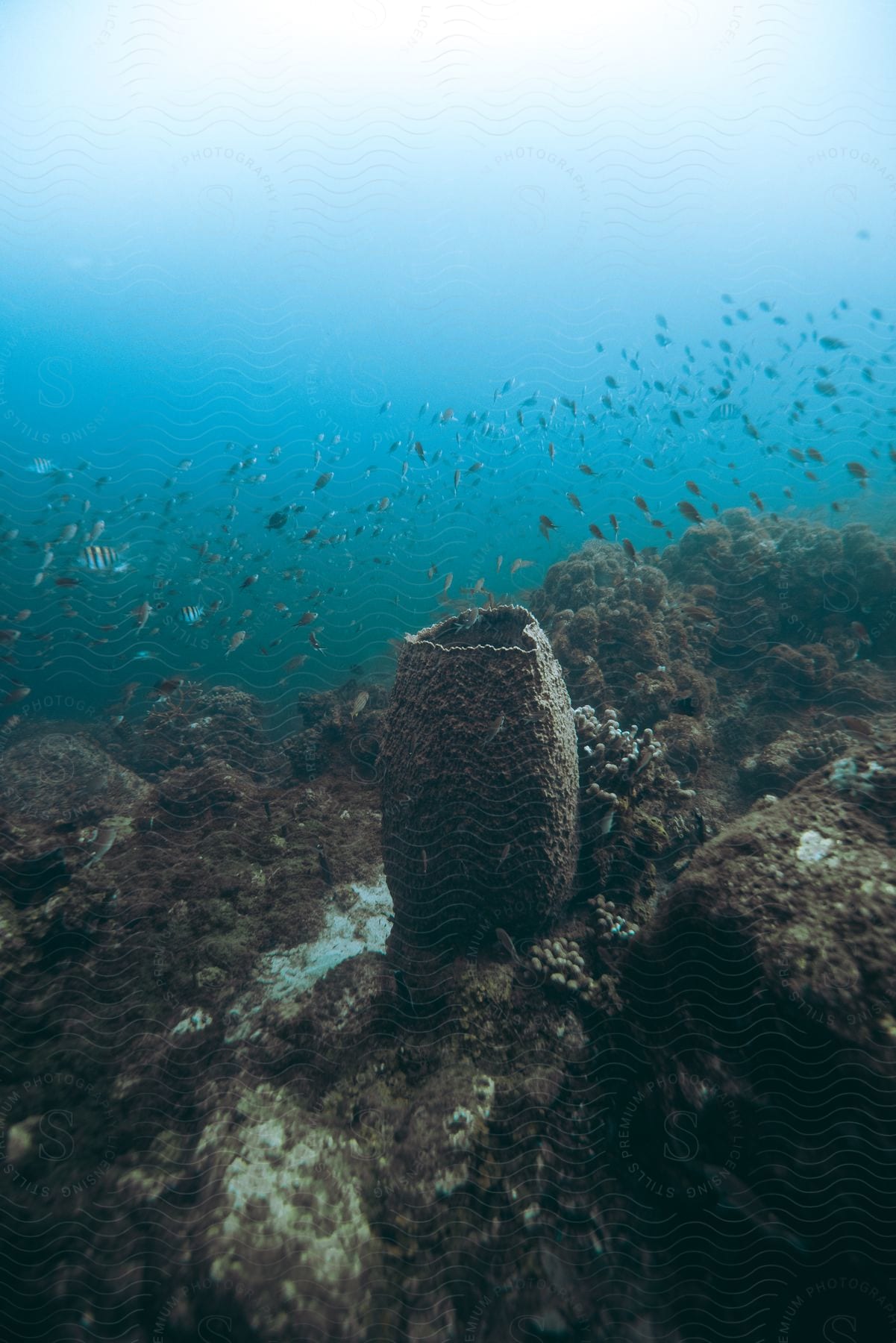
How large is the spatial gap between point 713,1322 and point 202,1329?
2343 mm

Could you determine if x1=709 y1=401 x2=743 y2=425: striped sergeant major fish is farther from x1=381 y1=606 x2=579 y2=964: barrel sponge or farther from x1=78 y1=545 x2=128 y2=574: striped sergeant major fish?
x1=78 y1=545 x2=128 y2=574: striped sergeant major fish

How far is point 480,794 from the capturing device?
3.64 metres

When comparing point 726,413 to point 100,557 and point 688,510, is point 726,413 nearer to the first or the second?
point 688,510

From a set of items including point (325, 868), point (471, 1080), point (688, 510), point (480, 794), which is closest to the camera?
point (471, 1080)

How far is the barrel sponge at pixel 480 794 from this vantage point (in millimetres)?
3615

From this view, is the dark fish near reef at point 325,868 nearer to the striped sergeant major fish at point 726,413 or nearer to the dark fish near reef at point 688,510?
the dark fish near reef at point 688,510

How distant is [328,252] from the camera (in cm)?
4997

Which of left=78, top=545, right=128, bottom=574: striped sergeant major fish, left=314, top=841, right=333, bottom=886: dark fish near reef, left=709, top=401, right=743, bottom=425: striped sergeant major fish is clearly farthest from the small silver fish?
left=709, top=401, right=743, bottom=425: striped sergeant major fish

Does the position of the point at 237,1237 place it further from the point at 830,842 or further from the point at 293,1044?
the point at 830,842

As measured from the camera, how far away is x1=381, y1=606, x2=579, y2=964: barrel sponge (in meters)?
3.62

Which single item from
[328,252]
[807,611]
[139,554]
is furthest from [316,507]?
[807,611]

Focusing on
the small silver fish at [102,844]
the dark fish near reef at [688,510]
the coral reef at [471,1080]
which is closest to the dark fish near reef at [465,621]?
the coral reef at [471,1080]

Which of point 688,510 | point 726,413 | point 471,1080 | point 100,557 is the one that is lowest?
point 471,1080

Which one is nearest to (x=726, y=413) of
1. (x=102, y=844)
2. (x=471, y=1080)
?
(x=471, y=1080)
